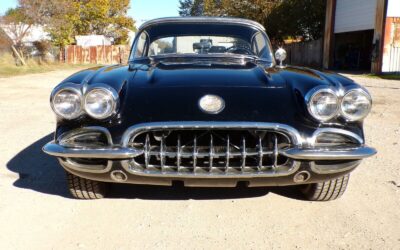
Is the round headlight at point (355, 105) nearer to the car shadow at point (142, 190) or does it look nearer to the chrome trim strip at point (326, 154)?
the chrome trim strip at point (326, 154)

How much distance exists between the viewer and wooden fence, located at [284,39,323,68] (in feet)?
77.7

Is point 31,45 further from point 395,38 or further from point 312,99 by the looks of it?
point 312,99

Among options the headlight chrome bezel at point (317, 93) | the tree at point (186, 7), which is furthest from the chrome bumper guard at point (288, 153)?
the tree at point (186, 7)

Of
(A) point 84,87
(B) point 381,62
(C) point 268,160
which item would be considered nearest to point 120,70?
(A) point 84,87

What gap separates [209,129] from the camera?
8.25 ft

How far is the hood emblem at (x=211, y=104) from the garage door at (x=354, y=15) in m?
17.4

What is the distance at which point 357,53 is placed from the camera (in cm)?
2266

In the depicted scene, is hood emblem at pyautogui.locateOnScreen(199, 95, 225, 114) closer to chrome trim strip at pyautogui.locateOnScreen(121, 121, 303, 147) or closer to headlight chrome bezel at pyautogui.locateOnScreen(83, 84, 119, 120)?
chrome trim strip at pyautogui.locateOnScreen(121, 121, 303, 147)

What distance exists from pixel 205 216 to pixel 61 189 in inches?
52.2

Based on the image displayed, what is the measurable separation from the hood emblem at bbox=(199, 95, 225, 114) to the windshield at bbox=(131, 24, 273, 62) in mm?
1440

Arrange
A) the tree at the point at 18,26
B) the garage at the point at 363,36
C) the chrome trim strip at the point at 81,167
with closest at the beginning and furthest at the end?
the chrome trim strip at the point at 81,167 → the garage at the point at 363,36 → the tree at the point at 18,26

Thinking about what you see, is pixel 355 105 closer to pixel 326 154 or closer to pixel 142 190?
pixel 326 154

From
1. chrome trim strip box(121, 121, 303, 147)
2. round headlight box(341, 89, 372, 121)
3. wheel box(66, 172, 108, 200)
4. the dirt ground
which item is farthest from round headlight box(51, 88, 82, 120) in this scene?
round headlight box(341, 89, 372, 121)

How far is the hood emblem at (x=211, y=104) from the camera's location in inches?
101
